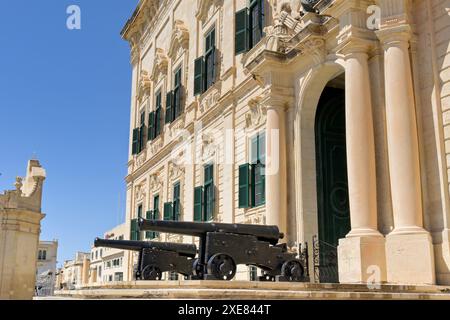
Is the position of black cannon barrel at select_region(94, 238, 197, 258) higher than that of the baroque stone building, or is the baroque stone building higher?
the baroque stone building

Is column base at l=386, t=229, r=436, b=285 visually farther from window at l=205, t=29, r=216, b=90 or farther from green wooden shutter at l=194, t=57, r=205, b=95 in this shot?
green wooden shutter at l=194, t=57, r=205, b=95

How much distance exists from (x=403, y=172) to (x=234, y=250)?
3026 millimetres

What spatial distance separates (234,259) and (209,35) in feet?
37.5

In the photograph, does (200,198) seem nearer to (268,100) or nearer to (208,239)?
(268,100)

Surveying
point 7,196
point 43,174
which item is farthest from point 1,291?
point 43,174

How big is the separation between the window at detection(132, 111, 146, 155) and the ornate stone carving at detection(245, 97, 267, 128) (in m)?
11.1

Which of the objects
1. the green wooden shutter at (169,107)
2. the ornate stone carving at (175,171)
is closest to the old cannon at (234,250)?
the ornate stone carving at (175,171)

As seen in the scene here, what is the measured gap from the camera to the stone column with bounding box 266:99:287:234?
38.0ft

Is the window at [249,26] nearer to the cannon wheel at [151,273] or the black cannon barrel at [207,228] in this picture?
the cannon wheel at [151,273]

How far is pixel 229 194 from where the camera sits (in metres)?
14.8

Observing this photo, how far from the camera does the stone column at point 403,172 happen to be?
316 inches

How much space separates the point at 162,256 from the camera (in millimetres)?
12273

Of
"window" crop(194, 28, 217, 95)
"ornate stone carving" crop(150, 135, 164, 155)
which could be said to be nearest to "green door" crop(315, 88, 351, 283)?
"window" crop(194, 28, 217, 95)

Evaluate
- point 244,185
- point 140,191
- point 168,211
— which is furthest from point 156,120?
point 244,185
